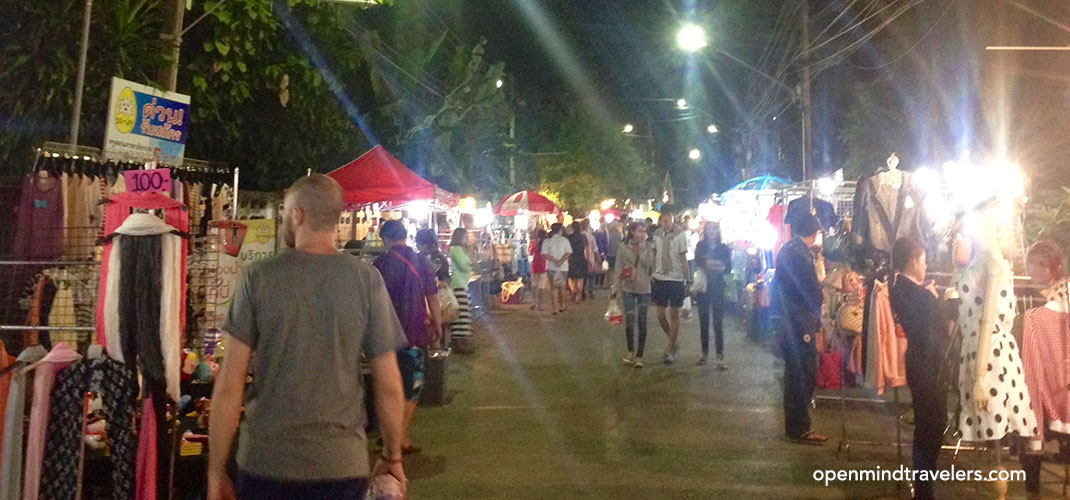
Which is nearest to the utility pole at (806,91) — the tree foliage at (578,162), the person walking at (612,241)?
the person walking at (612,241)

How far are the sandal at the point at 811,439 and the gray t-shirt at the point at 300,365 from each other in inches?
201

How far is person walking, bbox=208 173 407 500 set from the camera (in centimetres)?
271

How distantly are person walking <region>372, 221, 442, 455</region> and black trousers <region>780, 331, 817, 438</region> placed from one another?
3.02 m

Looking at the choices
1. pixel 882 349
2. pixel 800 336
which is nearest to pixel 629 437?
pixel 800 336

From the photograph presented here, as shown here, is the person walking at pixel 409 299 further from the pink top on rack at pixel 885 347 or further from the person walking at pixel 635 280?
A: the person walking at pixel 635 280

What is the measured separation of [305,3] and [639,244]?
19.6ft

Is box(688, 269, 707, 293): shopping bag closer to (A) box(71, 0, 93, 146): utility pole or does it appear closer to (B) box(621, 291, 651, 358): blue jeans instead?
(B) box(621, 291, 651, 358): blue jeans

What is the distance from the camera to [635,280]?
10320mm

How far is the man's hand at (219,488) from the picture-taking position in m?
2.78

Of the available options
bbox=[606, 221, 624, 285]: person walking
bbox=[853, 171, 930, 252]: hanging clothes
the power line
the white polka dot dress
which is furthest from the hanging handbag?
bbox=[606, 221, 624, 285]: person walking

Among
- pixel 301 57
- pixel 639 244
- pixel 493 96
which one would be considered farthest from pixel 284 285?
pixel 493 96

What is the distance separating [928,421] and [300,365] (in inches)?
165

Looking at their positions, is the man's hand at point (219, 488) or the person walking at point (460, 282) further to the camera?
the person walking at point (460, 282)

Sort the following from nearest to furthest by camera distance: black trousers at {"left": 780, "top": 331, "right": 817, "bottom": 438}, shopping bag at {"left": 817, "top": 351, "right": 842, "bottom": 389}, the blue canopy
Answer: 1. black trousers at {"left": 780, "top": 331, "right": 817, "bottom": 438}
2. shopping bag at {"left": 817, "top": 351, "right": 842, "bottom": 389}
3. the blue canopy
